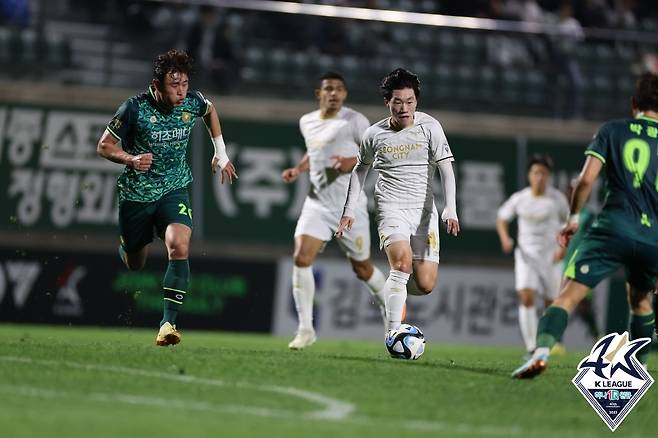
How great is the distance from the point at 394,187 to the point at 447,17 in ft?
34.4

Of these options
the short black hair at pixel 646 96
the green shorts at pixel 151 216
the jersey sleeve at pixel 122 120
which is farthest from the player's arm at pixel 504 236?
the short black hair at pixel 646 96

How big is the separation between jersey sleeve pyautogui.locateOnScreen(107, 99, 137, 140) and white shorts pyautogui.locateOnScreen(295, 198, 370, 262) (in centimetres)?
254

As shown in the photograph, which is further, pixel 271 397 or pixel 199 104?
pixel 199 104

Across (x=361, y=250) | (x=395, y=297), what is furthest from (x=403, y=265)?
(x=361, y=250)

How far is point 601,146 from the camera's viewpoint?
8547 millimetres

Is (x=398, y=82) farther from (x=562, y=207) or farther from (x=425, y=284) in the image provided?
(x=562, y=207)

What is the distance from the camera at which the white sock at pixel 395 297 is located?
10.3 metres

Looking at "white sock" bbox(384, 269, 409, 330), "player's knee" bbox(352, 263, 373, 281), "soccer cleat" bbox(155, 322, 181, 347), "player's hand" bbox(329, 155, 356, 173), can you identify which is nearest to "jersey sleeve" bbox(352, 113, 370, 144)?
"player's hand" bbox(329, 155, 356, 173)

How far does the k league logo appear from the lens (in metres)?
8.07

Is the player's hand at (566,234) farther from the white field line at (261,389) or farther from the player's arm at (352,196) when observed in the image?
the white field line at (261,389)

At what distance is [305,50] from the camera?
19500 mm

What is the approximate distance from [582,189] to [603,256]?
1.57ft

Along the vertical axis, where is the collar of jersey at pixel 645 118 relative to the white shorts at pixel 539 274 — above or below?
above

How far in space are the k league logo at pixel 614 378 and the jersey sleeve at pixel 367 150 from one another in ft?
8.25
